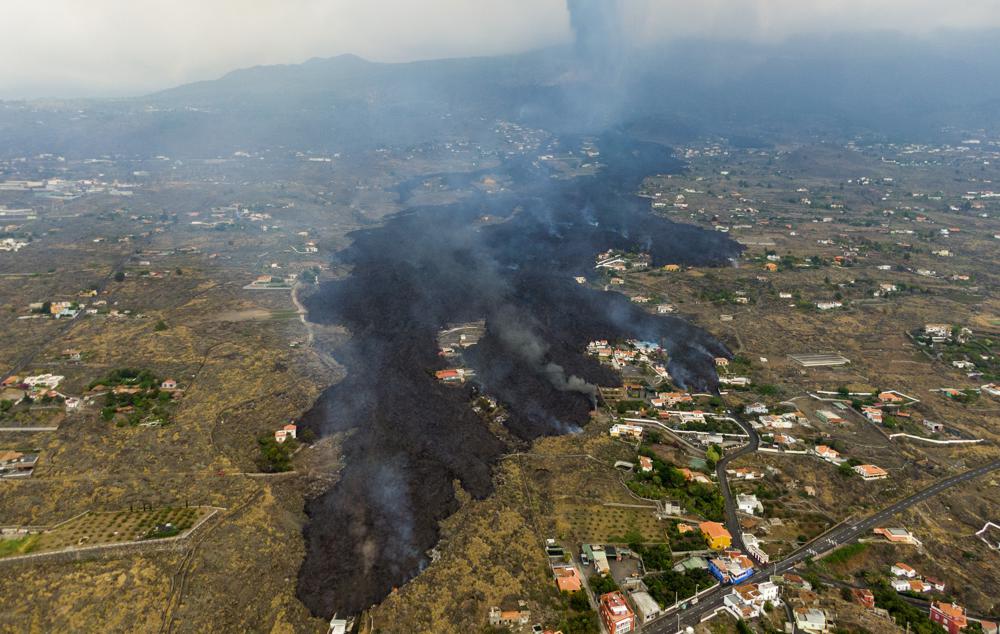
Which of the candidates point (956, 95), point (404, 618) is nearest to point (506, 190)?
point (404, 618)

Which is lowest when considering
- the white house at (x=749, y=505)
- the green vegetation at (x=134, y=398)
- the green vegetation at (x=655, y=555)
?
the white house at (x=749, y=505)

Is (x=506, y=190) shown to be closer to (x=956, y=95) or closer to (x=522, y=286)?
(x=522, y=286)

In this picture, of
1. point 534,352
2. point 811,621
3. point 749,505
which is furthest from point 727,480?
point 534,352

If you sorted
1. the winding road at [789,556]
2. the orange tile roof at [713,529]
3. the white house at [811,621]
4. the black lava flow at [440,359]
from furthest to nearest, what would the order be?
the orange tile roof at [713,529], the black lava flow at [440,359], the winding road at [789,556], the white house at [811,621]

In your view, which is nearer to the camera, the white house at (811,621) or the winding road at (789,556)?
the white house at (811,621)

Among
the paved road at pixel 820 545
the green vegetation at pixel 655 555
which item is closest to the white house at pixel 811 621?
the paved road at pixel 820 545

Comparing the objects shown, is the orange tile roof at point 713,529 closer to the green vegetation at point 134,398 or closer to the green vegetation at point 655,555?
the green vegetation at point 655,555

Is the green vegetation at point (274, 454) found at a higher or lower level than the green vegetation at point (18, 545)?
lower
